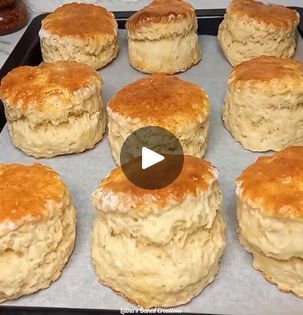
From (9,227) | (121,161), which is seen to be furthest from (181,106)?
(9,227)

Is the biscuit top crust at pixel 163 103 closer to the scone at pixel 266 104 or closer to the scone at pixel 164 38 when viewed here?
the scone at pixel 266 104

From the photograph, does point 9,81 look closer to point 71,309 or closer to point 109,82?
point 109,82

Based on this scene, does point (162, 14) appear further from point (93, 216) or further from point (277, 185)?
point (277, 185)

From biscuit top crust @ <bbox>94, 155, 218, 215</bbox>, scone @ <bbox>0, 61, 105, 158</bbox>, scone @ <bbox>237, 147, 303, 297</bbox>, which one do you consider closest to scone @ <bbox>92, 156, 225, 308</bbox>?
biscuit top crust @ <bbox>94, 155, 218, 215</bbox>

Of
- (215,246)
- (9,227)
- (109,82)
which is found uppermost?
(9,227)

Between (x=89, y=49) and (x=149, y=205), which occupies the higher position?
(x=149, y=205)
